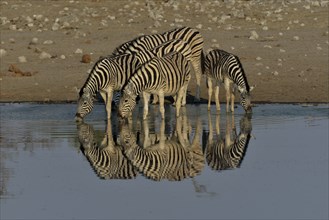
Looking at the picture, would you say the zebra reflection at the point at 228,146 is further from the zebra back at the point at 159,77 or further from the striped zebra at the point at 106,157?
the striped zebra at the point at 106,157

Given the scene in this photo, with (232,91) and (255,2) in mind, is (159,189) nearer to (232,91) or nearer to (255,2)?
(232,91)

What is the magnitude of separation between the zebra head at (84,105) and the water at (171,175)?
220mm

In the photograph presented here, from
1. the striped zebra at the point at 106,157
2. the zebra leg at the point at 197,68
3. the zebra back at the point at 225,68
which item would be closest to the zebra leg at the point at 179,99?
the zebra back at the point at 225,68

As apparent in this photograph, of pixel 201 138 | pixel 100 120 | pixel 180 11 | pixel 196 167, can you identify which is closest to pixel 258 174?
pixel 196 167

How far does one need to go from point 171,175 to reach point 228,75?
21.7ft

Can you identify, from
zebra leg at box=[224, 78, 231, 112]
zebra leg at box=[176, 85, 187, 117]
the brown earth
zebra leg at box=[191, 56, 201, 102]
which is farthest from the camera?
the brown earth

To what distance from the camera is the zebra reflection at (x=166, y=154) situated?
13.1 meters

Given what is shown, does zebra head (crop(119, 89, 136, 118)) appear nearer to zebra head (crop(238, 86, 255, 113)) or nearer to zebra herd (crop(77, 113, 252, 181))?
zebra herd (crop(77, 113, 252, 181))

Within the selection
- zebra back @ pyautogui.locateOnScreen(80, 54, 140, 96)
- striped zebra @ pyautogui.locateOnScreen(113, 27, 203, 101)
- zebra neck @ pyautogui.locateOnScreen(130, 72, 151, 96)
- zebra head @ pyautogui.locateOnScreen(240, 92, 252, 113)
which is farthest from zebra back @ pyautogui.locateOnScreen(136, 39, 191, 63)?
zebra neck @ pyautogui.locateOnScreen(130, 72, 151, 96)

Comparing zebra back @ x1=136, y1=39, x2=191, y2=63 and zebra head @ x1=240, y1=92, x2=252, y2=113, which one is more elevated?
zebra back @ x1=136, y1=39, x2=191, y2=63

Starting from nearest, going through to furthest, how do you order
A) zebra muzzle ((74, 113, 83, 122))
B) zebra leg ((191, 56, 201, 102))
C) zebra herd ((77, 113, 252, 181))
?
zebra herd ((77, 113, 252, 181)) → zebra muzzle ((74, 113, 83, 122)) → zebra leg ((191, 56, 201, 102))

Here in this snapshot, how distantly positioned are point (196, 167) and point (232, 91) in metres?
6.04

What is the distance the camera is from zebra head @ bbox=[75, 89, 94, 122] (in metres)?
18.3

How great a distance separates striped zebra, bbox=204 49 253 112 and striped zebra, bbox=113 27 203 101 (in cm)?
117
